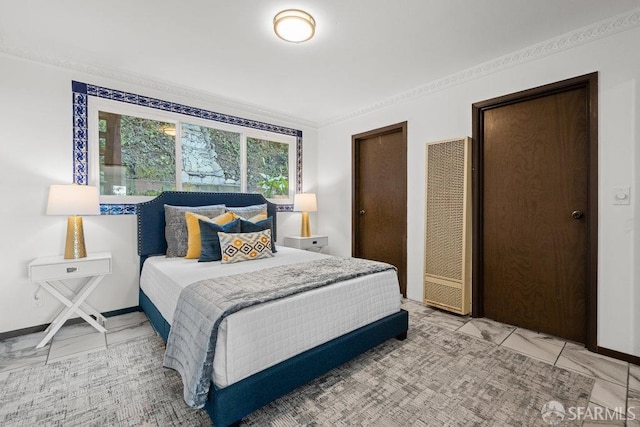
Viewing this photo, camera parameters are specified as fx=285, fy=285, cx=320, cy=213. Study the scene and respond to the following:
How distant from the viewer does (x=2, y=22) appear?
2141mm

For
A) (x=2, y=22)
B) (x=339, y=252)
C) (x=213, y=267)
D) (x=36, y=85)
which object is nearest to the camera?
(x=2, y=22)

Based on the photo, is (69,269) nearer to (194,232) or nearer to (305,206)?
(194,232)

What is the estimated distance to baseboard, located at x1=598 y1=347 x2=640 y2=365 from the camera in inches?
79.7

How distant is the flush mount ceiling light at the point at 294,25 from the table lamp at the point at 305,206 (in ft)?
7.74

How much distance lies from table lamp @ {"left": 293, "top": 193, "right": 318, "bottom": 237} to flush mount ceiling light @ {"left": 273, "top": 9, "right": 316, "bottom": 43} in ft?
7.74

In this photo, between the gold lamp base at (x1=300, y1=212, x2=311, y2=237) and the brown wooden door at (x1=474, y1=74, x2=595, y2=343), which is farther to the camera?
the gold lamp base at (x1=300, y1=212, x2=311, y2=237)

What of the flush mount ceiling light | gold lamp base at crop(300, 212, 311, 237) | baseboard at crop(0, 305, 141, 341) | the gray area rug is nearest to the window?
gold lamp base at crop(300, 212, 311, 237)

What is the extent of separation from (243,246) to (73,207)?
1.45 metres

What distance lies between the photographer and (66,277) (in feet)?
7.74

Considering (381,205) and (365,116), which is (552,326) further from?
(365,116)

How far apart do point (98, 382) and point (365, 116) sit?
3926 mm

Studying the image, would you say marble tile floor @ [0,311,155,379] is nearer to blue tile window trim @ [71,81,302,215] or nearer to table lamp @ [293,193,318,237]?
blue tile window trim @ [71,81,302,215]

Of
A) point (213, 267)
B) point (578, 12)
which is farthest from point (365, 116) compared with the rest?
point (213, 267)

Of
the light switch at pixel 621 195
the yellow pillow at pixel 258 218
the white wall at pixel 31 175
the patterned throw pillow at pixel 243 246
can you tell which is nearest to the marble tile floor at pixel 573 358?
the light switch at pixel 621 195
